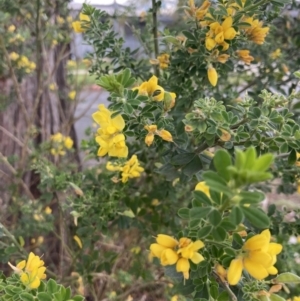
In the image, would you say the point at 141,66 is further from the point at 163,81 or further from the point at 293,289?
the point at 293,289

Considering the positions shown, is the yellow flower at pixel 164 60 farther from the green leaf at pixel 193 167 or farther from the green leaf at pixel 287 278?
the green leaf at pixel 287 278

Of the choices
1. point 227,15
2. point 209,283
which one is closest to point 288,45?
point 227,15

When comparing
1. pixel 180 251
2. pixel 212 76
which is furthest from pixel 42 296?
pixel 212 76

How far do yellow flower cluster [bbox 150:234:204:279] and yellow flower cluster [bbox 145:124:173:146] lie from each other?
0.70ft

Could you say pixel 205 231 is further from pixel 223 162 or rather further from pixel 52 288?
pixel 52 288

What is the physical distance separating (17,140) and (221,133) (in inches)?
55.9

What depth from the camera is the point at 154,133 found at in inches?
31.6

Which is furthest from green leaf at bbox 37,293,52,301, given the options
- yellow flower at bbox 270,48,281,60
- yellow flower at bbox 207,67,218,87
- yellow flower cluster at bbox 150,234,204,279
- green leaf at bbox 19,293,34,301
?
yellow flower at bbox 270,48,281,60

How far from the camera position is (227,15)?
0.92 metres

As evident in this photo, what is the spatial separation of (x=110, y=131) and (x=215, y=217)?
0.29 meters

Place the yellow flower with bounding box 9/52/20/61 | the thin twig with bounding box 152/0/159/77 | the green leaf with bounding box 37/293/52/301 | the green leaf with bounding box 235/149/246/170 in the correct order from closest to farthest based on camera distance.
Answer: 1. the green leaf with bounding box 235/149/246/170
2. the green leaf with bounding box 37/293/52/301
3. the thin twig with bounding box 152/0/159/77
4. the yellow flower with bounding box 9/52/20/61

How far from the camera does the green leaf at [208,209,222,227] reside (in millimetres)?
525

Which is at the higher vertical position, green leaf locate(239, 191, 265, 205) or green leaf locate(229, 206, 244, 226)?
green leaf locate(239, 191, 265, 205)

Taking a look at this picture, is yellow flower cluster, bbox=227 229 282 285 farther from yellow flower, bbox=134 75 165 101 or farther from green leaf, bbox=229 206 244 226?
yellow flower, bbox=134 75 165 101
